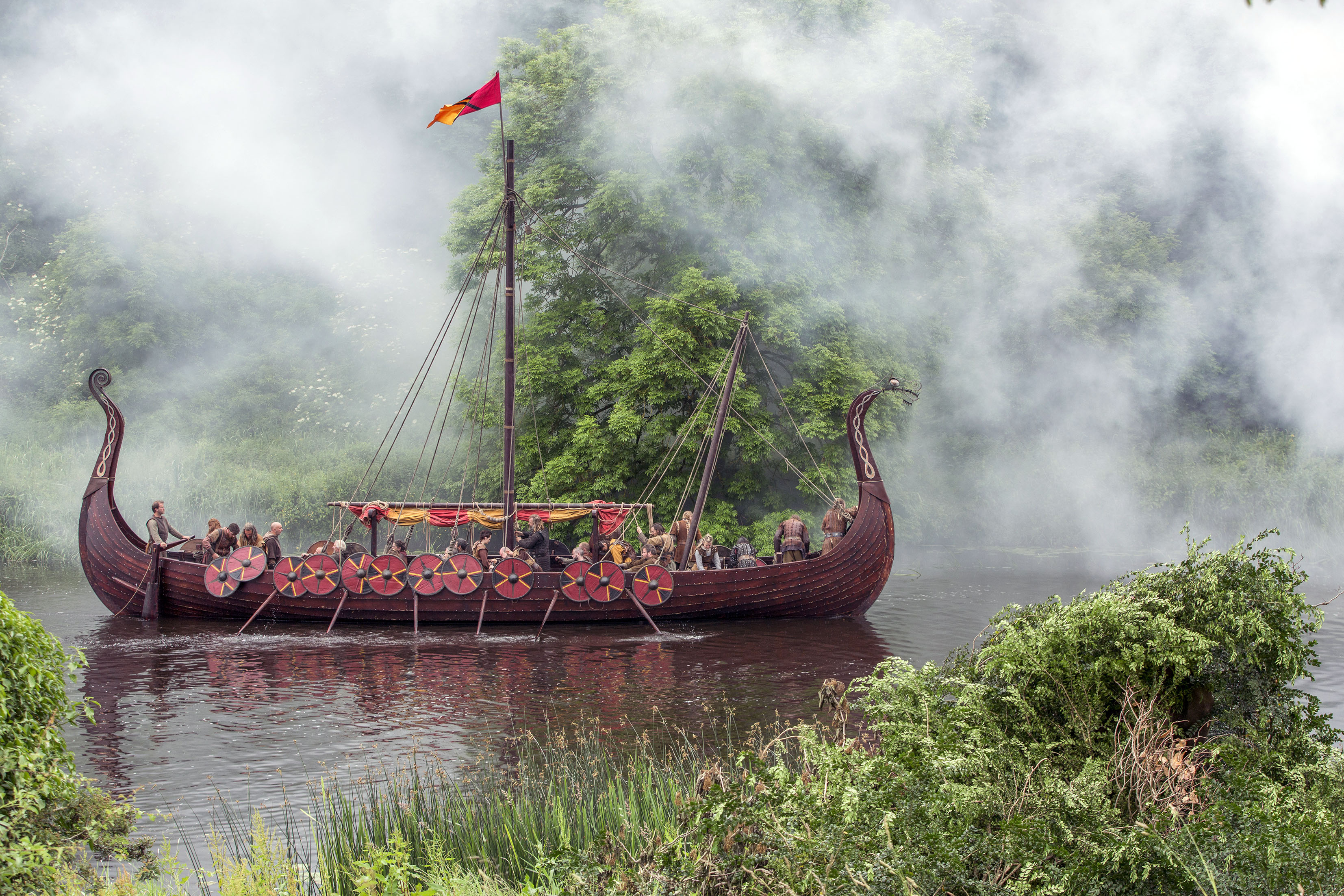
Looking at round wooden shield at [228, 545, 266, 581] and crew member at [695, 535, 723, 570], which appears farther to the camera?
crew member at [695, 535, 723, 570]

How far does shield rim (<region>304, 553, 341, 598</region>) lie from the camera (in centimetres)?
1497

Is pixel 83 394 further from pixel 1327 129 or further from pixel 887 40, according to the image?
pixel 1327 129

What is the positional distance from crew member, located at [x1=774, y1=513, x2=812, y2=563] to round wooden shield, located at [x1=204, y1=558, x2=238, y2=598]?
792cm

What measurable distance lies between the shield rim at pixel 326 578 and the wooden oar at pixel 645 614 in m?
3.99

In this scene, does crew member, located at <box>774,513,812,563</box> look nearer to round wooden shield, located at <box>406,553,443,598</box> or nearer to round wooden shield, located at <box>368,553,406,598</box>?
round wooden shield, located at <box>406,553,443,598</box>

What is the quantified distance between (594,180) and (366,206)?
2213 centimetres

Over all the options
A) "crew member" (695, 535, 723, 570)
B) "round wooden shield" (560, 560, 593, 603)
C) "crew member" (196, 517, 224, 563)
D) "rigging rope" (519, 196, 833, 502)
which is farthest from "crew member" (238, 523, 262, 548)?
"rigging rope" (519, 196, 833, 502)

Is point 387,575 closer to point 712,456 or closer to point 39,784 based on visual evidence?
point 712,456

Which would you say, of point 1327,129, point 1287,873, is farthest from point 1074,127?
point 1287,873

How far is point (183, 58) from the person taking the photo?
140ft

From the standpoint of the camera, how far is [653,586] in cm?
1527

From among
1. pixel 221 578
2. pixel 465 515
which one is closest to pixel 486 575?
pixel 465 515

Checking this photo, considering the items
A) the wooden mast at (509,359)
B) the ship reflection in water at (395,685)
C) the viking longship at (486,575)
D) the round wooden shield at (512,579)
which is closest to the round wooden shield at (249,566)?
the viking longship at (486,575)

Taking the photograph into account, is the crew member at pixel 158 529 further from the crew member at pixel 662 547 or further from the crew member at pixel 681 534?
the crew member at pixel 681 534
